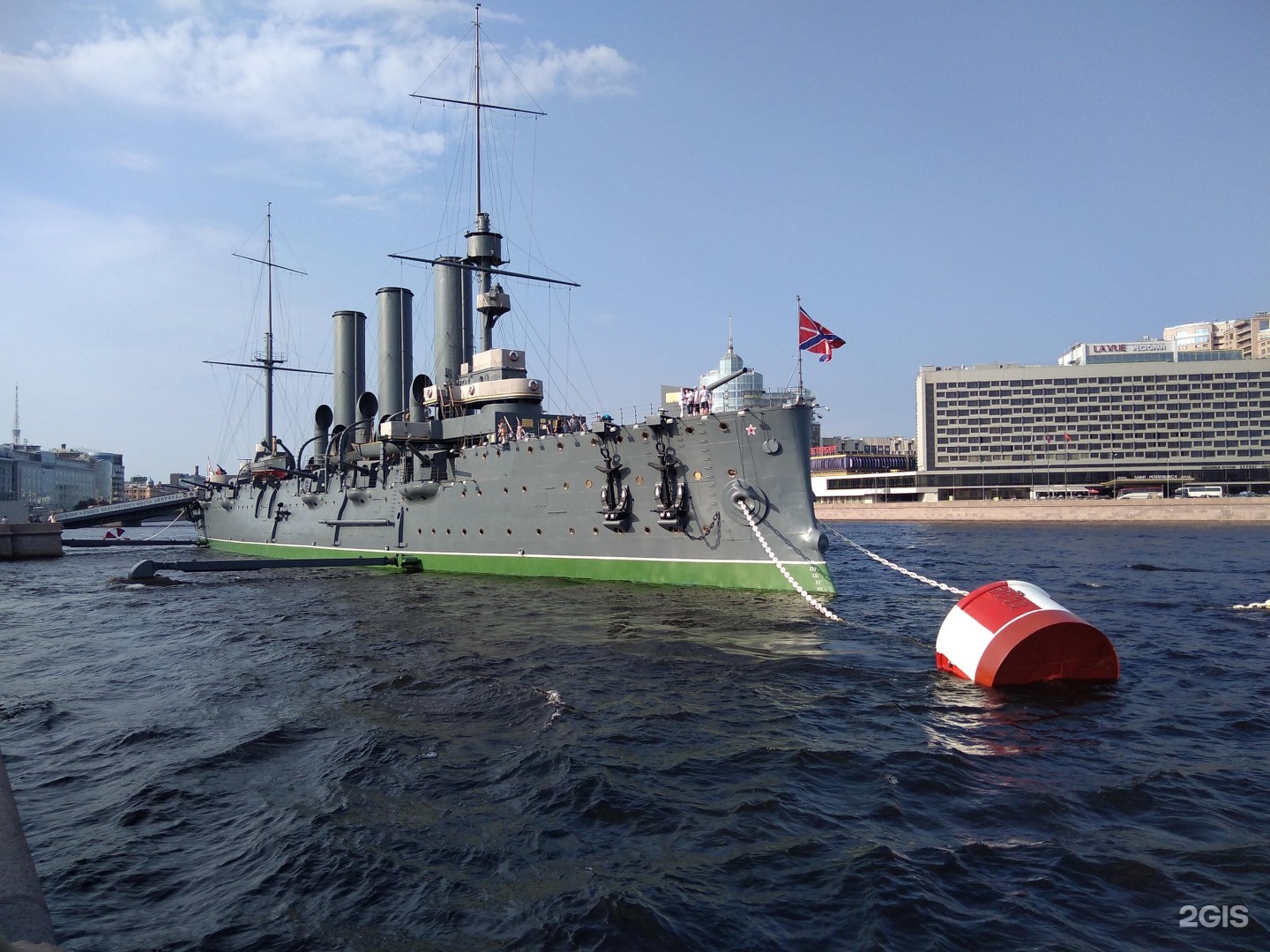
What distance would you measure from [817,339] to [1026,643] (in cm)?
1051

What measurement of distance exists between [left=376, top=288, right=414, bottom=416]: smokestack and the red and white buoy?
3140cm

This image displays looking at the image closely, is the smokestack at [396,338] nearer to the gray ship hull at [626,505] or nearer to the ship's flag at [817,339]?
the gray ship hull at [626,505]

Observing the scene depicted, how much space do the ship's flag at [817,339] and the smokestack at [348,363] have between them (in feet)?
98.7

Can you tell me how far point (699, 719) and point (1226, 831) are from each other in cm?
528

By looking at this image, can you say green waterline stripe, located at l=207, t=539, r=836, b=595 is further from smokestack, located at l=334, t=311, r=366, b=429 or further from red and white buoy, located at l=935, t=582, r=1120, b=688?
smokestack, located at l=334, t=311, r=366, b=429

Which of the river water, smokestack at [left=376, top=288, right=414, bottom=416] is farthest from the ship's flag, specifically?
smokestack at [left=376, top=288, right=414, bottom=416]

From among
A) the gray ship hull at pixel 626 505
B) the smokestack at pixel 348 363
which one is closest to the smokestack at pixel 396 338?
the smokestack at pixel 348 363

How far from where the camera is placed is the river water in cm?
498

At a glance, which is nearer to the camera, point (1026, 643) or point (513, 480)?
point (1026, 643)

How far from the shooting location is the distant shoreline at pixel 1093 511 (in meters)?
59.0

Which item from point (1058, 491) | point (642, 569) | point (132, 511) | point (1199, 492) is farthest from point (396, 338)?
point (1058, 491)

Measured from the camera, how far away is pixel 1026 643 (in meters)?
9.82

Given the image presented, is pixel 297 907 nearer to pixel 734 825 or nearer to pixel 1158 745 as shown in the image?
pixel 734 825

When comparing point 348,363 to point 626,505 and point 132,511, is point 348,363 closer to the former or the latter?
point 132,511
